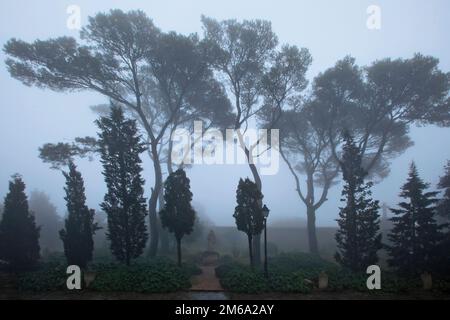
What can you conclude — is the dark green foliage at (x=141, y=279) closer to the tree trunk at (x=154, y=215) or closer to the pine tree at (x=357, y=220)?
the tree trunk at (x=154, y=215)

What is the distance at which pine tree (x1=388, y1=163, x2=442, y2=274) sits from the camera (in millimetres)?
15914

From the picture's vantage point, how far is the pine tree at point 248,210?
17.2m

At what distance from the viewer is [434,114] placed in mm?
21156

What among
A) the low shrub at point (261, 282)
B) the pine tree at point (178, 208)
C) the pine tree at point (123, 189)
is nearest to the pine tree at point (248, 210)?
the low shrub at point (261, 282)

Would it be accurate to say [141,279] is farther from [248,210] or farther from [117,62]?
[117,62]

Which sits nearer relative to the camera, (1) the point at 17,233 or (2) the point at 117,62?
(1) the point at 17,233

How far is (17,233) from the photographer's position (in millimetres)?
17000

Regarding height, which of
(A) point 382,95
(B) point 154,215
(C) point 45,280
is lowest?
(C) point 45,280

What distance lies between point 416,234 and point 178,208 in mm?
12962

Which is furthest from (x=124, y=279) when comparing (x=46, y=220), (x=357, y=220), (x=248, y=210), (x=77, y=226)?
(x=46, y=220)

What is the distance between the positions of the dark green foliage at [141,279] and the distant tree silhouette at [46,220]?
17.5 metres

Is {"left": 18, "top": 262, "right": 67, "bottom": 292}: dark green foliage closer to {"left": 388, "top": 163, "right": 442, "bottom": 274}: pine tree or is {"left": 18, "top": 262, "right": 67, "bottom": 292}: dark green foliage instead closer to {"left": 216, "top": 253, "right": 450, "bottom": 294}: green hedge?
{"left": 216, "top": 253, "right": 450, "bottom": 294}: green hedge

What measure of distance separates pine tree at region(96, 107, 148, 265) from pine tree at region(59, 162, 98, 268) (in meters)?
1.19
